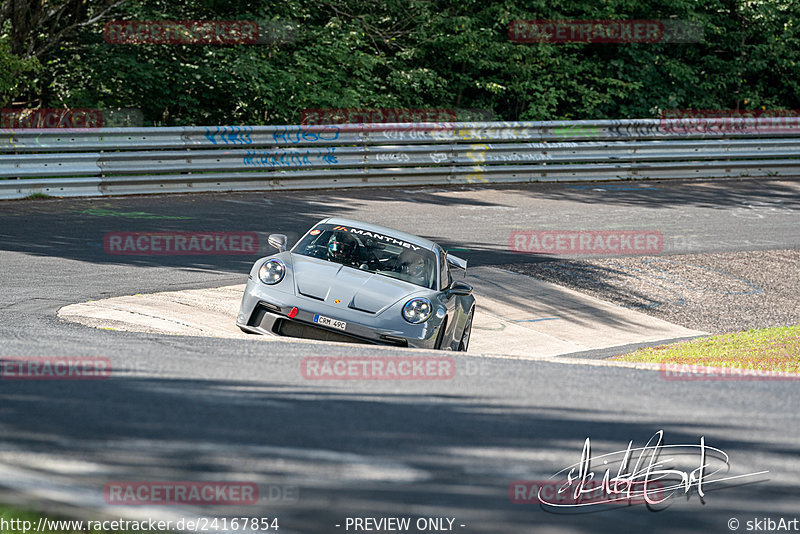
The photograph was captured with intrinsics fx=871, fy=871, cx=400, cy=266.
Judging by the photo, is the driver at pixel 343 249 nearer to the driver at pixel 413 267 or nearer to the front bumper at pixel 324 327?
the driver at pixel 413 267

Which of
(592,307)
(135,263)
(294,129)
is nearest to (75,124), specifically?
(294,129)

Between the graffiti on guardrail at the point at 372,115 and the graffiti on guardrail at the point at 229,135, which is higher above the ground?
the graffiti on guardrail at the point at 372,115

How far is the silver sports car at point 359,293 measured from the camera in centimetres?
782

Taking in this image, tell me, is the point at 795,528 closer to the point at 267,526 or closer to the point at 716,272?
the point at 267,526

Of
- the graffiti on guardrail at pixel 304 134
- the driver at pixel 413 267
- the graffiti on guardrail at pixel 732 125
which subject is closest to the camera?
the driver at pixel 413 267

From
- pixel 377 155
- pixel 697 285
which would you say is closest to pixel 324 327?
pixel 697 285

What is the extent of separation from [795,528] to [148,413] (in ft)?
8.40

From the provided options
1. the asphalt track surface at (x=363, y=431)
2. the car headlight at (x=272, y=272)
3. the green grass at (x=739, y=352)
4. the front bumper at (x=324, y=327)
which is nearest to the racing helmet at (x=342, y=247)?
the car headlight at (x=272, y=272)

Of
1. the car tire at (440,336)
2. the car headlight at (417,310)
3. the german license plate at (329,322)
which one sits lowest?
the car tire at (440,336)

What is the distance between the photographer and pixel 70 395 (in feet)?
13.3

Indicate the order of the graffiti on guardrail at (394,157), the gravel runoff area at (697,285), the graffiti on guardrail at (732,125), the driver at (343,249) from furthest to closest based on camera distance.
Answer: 1. the graffiti on guardrail at (732,125)
2. the graffiti on guardrail at (394,157)
3. the gravel runoff area at (697,285)
4. the driver at (343,249)

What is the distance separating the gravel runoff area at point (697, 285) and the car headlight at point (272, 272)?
5330 millimetres

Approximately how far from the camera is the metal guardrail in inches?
596

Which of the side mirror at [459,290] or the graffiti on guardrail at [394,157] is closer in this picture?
the side mirror at [459,290]
